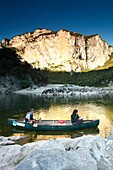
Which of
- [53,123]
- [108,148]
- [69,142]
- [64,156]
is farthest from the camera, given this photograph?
[53,123]

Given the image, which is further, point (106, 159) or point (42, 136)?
point (42, 136)

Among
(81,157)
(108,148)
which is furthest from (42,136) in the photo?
(81,157)

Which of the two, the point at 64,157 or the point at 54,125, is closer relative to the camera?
the point at 64,157

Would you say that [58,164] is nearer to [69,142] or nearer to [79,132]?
[69,142]

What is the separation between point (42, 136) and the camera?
34906 mm

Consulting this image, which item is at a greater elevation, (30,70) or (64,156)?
(30,70)

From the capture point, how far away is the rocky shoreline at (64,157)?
15.4m

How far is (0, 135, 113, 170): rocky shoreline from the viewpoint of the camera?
1543 centimetres

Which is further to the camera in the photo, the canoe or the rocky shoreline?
the canoe

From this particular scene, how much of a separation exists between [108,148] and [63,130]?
17.3 metres

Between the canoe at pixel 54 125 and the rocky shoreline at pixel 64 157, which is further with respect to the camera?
the canoe at pixel 54 125

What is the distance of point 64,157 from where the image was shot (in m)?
16.2

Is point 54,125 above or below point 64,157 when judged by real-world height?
below

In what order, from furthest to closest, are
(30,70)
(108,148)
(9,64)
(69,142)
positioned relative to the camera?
(30,70)
(9,64)
(69,142)
(108,148)
